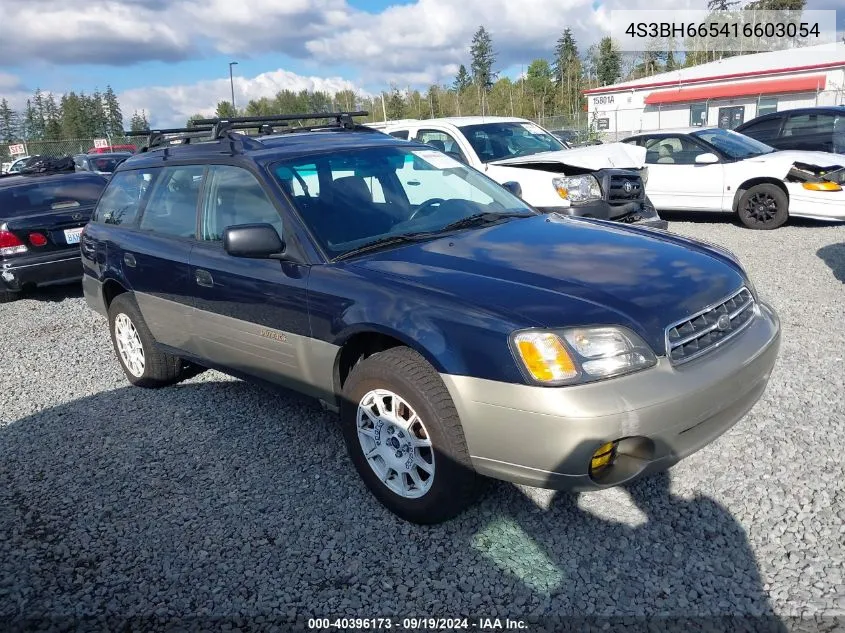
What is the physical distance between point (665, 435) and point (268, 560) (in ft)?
5.75

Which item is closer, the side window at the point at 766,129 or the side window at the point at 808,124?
the side window at the point at 808,124

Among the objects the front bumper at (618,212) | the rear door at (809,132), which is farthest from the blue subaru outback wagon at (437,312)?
the rear door at (809,132)

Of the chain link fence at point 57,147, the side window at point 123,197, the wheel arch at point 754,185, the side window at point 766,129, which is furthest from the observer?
the chain link fence at point 57,147

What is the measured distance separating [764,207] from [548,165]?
13.4ft

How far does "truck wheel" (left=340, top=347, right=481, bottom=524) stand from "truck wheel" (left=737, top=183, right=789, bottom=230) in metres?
8.27

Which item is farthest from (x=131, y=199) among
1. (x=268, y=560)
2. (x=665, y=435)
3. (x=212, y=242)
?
(x=665, y=435)

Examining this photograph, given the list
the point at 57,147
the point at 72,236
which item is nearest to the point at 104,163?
the point at 72,236

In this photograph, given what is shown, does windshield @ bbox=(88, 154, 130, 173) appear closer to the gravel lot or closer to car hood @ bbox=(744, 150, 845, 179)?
the gravel lot

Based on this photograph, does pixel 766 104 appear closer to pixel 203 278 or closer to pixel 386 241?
pixel 386 241

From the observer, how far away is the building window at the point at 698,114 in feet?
112

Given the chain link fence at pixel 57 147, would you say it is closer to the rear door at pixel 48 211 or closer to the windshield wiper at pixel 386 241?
the rear door at pixel 48 211

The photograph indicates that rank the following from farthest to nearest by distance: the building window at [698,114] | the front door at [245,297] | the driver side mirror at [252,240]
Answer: the building window at [698,114], the front door at [245,297], the driver side mirror at [252,240]

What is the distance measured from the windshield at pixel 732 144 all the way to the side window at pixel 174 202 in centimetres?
813

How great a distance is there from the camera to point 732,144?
9.95 metres
